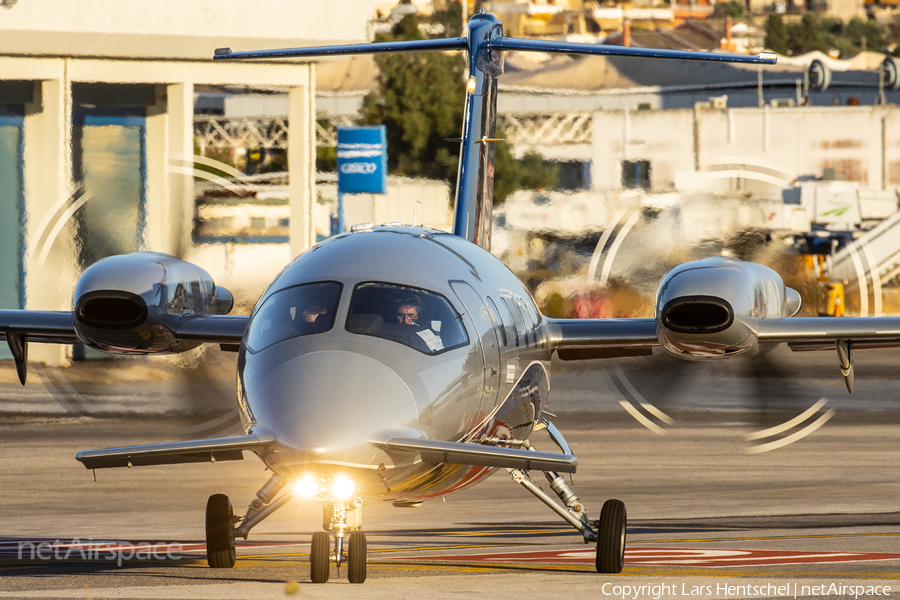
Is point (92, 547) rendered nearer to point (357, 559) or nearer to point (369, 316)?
point (357, 559)

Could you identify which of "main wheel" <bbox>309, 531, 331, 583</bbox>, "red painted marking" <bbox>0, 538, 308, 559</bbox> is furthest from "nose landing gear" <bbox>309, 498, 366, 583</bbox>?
"red painted marking" <bbox>0, 538, 308, 559</bbox>

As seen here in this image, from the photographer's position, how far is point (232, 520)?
12.0 meters

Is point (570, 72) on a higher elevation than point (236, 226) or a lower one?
higher

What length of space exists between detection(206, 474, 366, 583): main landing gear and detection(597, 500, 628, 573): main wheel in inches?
91.2

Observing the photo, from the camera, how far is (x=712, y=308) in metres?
12.4

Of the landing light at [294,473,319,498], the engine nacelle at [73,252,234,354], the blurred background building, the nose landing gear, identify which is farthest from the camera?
the blurred background building

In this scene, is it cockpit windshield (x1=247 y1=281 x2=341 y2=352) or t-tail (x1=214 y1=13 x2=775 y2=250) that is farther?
t-tail (x1=214 y1=13 x2=775 y2=250)

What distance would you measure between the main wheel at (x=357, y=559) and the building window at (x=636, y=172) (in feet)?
181

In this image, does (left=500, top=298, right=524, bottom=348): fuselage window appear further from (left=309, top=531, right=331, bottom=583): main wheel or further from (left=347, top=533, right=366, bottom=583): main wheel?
(left=309, top=531, right=331, bottom=583): main wheel

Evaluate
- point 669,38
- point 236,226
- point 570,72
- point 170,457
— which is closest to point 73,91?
point 236,226

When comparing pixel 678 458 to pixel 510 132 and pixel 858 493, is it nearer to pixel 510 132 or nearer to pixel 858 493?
pixel 858 493

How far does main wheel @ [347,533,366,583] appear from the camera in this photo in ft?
34.2

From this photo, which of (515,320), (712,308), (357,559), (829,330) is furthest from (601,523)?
(829,330)

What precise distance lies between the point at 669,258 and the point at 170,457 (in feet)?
34.4
